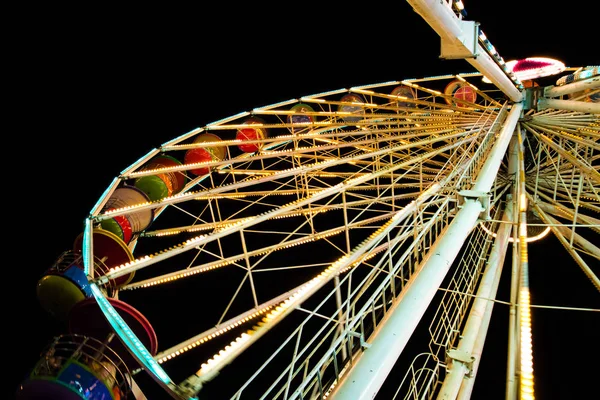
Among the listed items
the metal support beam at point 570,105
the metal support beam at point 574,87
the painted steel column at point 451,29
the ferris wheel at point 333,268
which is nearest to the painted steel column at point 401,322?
the ferris wheel at point 333,268

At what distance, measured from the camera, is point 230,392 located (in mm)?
13273

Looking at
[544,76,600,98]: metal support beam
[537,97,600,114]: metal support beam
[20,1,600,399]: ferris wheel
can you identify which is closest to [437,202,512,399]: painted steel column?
[20,1,600,399]: ferris wheel

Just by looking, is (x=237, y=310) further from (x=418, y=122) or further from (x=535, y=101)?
(x=535, y=101)

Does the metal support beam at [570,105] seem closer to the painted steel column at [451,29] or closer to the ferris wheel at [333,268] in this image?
the ferris wheel at [333,268]

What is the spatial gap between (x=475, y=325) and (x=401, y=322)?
4.58 metres

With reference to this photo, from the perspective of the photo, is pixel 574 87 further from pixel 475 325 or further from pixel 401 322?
pixel 401 322

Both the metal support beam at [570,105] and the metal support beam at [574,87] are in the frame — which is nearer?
the metal support beam at [570,105]

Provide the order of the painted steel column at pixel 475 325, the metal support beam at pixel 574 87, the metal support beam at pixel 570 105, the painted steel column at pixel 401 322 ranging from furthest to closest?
1. the metal support beam at pixel 574 87
2. the metal support beam at pixel 570 105
3. the painted steel column at pixel 475 325
4. the painted steel column at pixel 401 322

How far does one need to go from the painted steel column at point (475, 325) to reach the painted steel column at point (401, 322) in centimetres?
90

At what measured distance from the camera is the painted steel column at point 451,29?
13.9 feet

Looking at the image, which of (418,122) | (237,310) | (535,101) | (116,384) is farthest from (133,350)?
(237,310)

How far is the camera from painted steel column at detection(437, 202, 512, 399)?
18.9ft

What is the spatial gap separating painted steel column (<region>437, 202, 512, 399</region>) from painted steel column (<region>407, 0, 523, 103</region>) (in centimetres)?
260

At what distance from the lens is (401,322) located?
2.95 m
